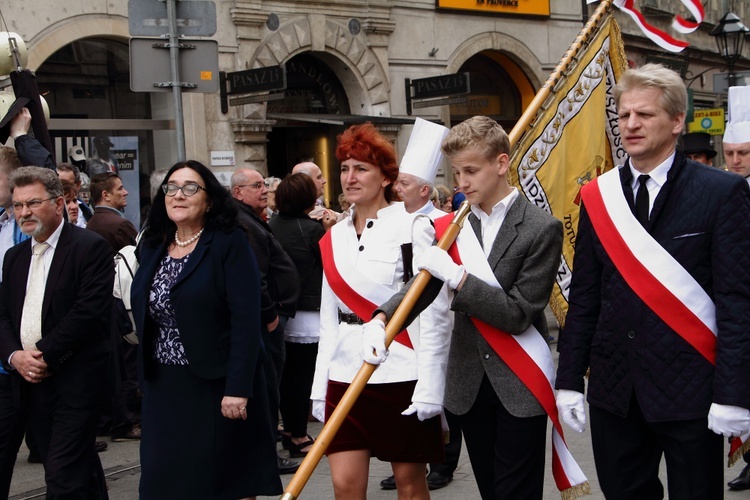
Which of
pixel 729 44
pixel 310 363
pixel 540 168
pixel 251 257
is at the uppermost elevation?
pixel 729 44

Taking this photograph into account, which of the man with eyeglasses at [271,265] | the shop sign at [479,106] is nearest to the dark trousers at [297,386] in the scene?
the man with eyeglasses at [271,265]

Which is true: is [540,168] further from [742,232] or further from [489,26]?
[489,26]

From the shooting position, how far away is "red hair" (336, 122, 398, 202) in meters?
4.95

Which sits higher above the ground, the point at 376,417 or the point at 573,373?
the point at 573,373

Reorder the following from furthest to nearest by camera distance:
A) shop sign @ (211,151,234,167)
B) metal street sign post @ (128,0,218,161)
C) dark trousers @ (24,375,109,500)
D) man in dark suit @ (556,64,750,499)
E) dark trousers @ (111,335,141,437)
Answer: shop sign @ (211,151,234,167) < dark trousers @ (111,335,141,437) < metal street sign post @ (128,0,218,161) < dark trousers @ (24,375,109,500) < man in dark suit @ (556,64,750,499)

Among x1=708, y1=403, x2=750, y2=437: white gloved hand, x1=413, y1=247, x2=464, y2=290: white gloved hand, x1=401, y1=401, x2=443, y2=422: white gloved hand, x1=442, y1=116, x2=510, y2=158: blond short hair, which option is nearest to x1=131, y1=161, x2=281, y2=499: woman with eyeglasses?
x1=401, y1=401, x2=443, y2=422: white gloved hand

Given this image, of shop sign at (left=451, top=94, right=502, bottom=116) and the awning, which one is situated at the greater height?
shop sign at (left=451, top=94, right=502, bottom=116)

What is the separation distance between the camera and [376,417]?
467cm

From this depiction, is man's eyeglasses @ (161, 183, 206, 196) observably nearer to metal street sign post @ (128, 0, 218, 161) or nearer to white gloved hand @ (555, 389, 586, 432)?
white gloved hand @ (555, 389, 586, 432)

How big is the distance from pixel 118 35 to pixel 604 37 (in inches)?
415

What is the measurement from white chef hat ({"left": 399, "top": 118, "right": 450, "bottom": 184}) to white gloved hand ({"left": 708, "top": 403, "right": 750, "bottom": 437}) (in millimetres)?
1961

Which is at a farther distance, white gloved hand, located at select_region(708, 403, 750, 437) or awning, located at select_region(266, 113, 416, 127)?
awning, located at select_region(266, 113, 416, 127)

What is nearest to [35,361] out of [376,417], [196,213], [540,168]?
[196,213]

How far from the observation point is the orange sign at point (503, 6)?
1981 centimetres
